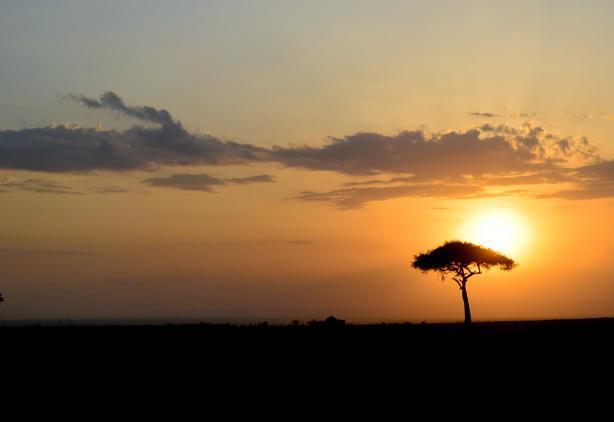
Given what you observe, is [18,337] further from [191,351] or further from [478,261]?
[478,261]

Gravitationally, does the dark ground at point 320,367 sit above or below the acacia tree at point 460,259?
below

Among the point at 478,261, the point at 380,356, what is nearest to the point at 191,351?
the point at 380,356

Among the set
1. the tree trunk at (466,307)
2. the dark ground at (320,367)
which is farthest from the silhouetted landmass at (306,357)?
the tree trunk at (466,307)

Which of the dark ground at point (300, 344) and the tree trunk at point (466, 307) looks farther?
the tree trunk at point (466, 307)

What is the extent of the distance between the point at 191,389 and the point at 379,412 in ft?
23.7

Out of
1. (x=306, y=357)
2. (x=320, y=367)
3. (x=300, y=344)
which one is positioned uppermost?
(x=300, y=344)

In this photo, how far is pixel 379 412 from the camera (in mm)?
21531

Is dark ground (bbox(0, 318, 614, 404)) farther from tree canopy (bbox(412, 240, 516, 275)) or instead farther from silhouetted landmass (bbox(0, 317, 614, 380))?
tree canopy (bbox(412, 240, 516, 275))

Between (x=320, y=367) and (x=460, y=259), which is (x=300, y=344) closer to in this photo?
(x=320, y=367)

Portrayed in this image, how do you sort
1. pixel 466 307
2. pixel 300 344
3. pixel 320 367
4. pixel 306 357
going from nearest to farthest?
pixel 320 367, pixel 306 357, pixel 300 344, pixel 466 307

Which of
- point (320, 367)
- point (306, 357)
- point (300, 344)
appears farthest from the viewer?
point (300, 344)

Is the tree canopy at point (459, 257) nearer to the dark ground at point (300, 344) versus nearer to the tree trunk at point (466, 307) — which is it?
the tree trunk at point (466, 307)

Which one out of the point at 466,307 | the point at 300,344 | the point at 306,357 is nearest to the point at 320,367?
the point at 306,357

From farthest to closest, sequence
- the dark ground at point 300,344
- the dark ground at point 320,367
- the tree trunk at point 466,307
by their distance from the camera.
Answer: the tree trunk at point 466,307 → the dark ground at point 300,344 → the dark ground at point 320,367
